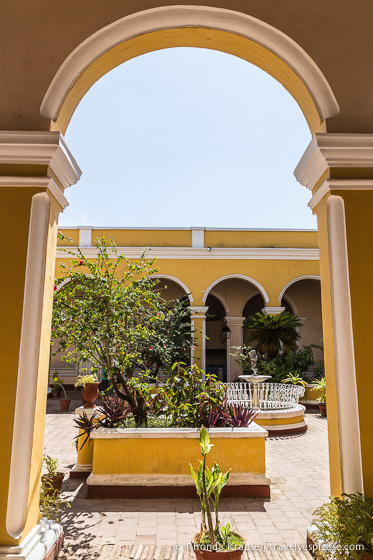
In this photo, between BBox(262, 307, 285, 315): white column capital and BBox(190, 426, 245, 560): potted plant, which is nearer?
BBox(190, 426, 245, 560): potted plant

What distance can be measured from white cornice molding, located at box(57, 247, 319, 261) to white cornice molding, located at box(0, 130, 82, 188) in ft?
36.6

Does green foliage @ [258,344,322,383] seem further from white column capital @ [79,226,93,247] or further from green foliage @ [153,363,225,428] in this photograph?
green foliage @ [153,363,225,428]

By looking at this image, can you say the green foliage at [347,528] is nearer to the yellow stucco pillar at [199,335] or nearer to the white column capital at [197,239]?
the yellow stucco pillar at [199,335]

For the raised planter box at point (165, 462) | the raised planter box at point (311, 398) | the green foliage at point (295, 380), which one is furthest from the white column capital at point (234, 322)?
the raised planter box at point (165, 462)

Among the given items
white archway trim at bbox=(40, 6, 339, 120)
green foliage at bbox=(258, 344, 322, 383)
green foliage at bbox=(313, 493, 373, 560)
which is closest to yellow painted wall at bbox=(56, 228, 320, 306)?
green foliage at bbox=(258, 344, 322, 383)

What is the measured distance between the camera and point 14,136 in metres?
3.01

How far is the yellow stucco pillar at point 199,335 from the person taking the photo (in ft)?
44.1

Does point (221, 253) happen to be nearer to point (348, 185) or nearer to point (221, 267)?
point (221, 267)

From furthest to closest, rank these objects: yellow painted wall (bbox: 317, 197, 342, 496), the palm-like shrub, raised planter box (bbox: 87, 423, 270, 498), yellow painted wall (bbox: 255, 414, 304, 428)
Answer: the palm-like shrub → yellow painted wall (bbox: 255, 414, 304, 428) → raised planter box (bbox: 87, 423, 270, 498) → yellow painted wall (bbox: 317, 197, 342, 496)

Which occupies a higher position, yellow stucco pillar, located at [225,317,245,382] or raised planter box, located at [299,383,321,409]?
yellow stucco pillar, located at [225,317,245,382]

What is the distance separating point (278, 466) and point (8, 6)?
20.9ft

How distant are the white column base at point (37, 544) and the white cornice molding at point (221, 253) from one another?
1148 centimetres

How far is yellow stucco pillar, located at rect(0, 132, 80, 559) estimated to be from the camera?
272cm

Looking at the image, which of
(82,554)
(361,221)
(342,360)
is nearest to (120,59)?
(361,221)
